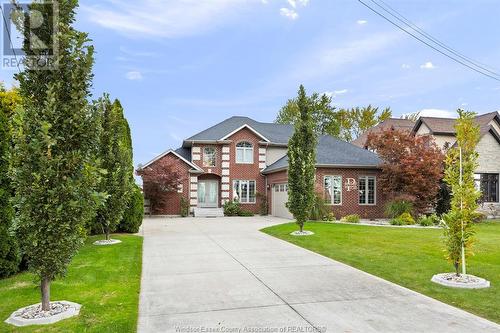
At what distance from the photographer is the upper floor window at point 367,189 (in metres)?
22.9

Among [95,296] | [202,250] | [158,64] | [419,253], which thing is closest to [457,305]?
[419,253]

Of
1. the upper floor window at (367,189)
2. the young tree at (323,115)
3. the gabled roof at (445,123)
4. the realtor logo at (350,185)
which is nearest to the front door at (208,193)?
the realtor logo at (350,185)

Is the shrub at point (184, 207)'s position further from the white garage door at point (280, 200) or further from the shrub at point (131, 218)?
the shrub at point (131, 218)

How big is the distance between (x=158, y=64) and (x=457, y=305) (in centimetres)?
1376

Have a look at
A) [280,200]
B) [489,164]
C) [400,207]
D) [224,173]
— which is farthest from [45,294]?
[489,164]

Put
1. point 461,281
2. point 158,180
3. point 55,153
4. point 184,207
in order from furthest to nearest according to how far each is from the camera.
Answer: point 184,207, point 158,180, point 461,281, point 55,153

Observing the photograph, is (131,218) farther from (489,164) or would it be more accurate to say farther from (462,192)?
(489,164)

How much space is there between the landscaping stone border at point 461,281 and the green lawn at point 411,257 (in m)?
0.16

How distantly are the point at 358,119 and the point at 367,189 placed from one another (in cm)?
2978

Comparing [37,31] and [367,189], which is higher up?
[37,31]

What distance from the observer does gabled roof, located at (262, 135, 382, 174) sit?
22406 millimetres

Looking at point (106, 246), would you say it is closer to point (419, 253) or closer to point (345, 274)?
point (345, 274)

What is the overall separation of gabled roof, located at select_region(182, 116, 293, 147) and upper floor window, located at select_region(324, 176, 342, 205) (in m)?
7.15

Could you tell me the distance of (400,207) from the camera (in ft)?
65.9
